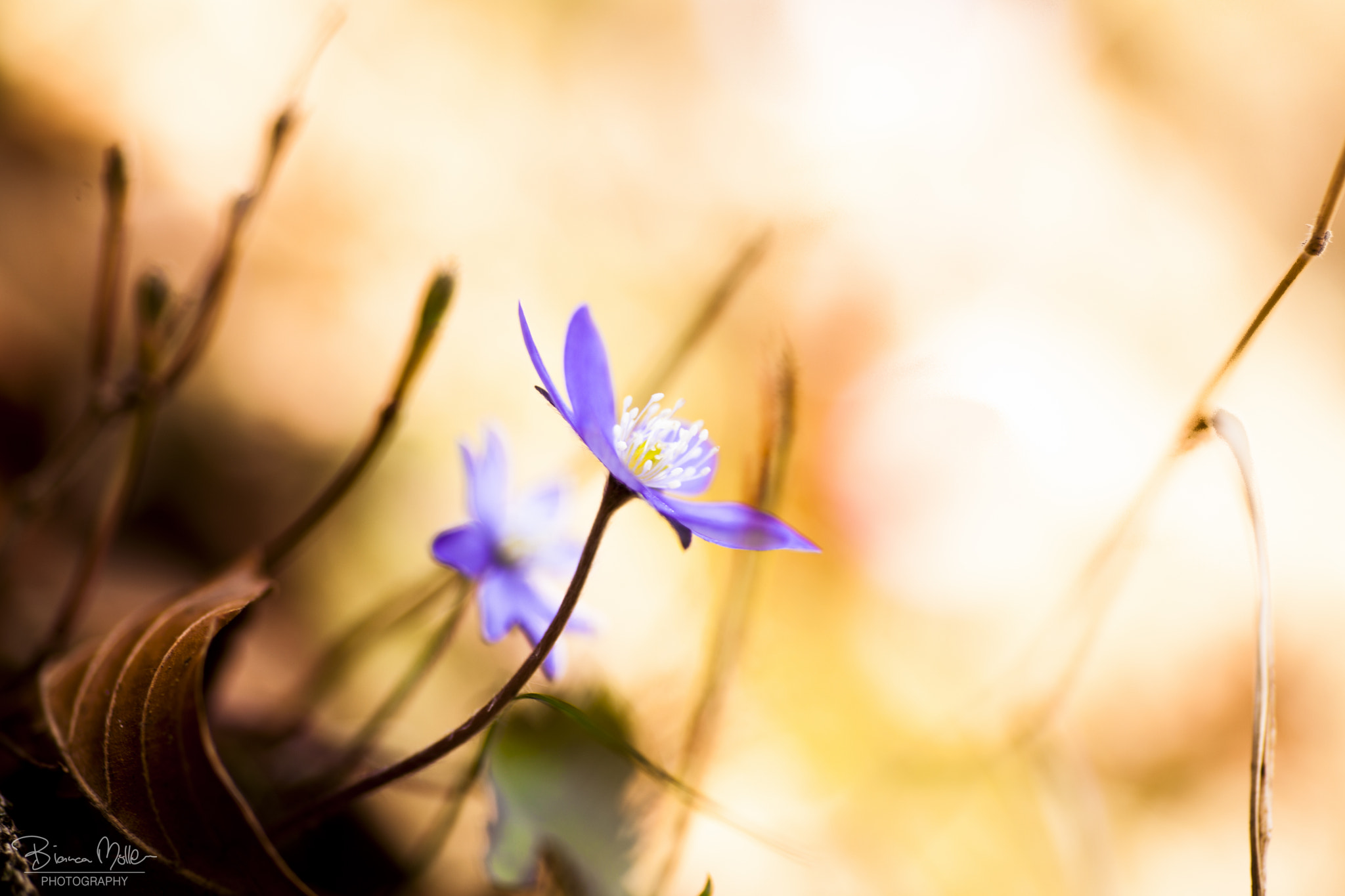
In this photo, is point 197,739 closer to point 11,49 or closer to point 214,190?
point 214,190

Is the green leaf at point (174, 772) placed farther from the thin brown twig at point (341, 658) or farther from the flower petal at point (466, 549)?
A: the thin brown twig at point (341, 658)

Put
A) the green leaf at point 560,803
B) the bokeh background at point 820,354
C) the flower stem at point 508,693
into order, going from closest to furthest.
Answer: the flower stem at point 508,693 → the green leaf at point 560,803 → the bokeh background at point 820,354

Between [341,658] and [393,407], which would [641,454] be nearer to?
[393,407]

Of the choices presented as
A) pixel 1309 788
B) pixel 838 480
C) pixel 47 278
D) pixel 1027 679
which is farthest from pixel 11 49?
pixel 1309 788

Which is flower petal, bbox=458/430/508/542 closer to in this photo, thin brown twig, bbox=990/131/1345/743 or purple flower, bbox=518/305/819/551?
purple flower, bbox=518/305/819/551

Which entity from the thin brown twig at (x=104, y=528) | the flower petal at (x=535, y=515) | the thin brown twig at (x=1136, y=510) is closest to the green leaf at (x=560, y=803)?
the flower petal at (x=535, y=515)

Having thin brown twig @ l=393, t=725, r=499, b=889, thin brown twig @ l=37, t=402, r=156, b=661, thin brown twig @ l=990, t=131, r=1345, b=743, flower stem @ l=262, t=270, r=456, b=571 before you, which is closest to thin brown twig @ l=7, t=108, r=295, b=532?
thin brown twig @ l=37, t=402, r=156, b=661

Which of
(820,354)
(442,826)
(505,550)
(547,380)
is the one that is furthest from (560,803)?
(820,354)
